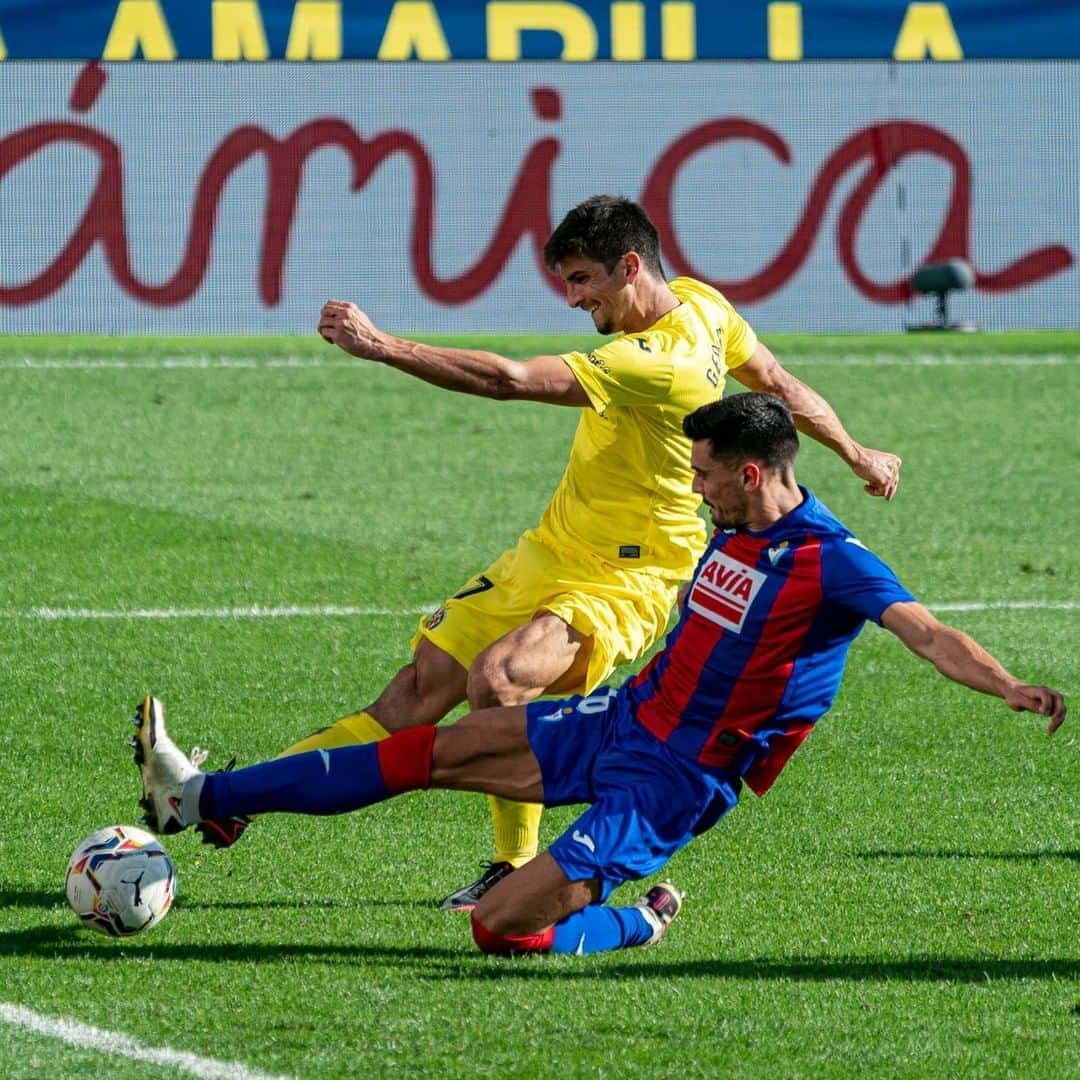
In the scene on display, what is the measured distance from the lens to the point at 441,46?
74.0 ft

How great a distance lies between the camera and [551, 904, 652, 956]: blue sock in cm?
598

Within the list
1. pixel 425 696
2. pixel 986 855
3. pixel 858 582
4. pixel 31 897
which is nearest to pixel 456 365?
pixel 425 696

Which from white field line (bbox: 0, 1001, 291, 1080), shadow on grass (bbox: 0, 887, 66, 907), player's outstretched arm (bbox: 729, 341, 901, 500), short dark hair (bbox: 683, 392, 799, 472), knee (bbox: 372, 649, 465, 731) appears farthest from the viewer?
player's outstretched arm (bbox: 729, 341, 901, 500)

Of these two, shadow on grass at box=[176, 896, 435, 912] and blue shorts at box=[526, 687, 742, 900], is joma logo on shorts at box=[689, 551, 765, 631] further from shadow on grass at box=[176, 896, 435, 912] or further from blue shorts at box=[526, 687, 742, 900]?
shadow on grass at box=[176, 896, 435, 912]

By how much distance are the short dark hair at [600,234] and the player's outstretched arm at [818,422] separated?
75 cm

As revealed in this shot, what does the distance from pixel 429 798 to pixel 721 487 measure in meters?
2.36

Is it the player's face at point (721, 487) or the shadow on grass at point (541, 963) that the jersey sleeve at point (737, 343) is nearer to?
the player's face at point (721, 487)

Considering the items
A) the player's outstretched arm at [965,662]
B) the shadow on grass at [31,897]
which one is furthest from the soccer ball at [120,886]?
the player's outstretched arm at [965,662]

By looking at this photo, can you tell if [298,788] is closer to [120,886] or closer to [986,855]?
[120,886]

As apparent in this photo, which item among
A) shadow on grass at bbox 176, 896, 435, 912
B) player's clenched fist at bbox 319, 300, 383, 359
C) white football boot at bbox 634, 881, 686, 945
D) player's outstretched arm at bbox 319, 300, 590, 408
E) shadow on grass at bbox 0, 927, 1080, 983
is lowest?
shadow on grass at bbox 176, 896, 435, 912

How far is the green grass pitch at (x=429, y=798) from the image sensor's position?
17.0ft

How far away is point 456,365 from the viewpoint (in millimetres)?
6344

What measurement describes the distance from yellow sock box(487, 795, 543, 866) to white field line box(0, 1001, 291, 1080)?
1841mm

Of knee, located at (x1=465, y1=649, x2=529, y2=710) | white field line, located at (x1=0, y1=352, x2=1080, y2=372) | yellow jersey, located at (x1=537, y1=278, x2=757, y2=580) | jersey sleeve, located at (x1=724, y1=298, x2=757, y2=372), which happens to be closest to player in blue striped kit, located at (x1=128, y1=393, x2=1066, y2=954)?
knee, located at (x1=465, y1=649, x2=529, y2=710)
